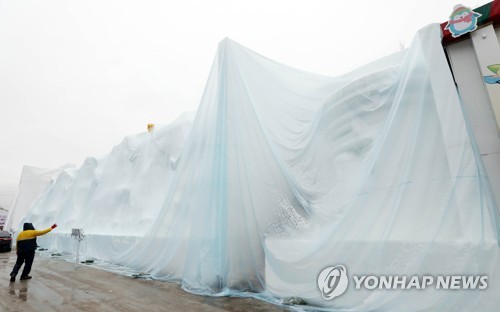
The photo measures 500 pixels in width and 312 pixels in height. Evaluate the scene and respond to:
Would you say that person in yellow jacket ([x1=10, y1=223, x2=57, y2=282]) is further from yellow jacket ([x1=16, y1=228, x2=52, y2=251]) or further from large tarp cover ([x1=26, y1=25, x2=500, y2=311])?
large tarp cover ([x1=26, y1=25, x2=500, y2=311])

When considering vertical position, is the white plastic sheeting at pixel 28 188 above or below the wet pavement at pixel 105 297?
above

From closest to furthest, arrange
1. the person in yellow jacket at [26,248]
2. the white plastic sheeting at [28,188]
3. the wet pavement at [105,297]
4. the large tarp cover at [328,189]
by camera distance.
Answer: the large tarp cover at [328,189]
the wet pavement at [105,297]
the person in yellow jacket at [26,248]
the white plastic sheeting at [28,188]

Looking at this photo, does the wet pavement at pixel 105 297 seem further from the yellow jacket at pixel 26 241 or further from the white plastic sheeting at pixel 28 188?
the white plastic sheeting at pixel 28 188

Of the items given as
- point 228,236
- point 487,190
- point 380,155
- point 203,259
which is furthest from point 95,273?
point 487,190

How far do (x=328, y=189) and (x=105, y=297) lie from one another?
4036 mm

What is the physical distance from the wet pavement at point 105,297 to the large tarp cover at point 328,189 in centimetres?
40

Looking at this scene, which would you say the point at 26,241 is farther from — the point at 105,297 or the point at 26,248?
the point at 105,297

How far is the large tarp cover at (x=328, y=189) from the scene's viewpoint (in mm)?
3033

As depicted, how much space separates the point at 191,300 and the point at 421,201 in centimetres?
346

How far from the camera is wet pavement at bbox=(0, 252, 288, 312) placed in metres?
3.92

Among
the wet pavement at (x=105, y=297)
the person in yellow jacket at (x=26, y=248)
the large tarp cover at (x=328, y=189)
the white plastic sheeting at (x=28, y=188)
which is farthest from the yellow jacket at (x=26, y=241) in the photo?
the white plastic sheeting at (x=28, y=188)

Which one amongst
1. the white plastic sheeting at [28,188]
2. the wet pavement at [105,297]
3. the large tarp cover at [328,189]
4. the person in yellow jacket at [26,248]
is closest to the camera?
the large tarp cover at [328,189]

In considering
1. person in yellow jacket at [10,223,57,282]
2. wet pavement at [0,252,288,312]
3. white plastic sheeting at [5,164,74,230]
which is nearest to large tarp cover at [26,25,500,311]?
wet pavement at [0,252,288,312]

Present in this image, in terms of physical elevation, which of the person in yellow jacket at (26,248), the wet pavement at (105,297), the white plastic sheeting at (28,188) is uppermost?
the white plastic sheeting at (28,188)
